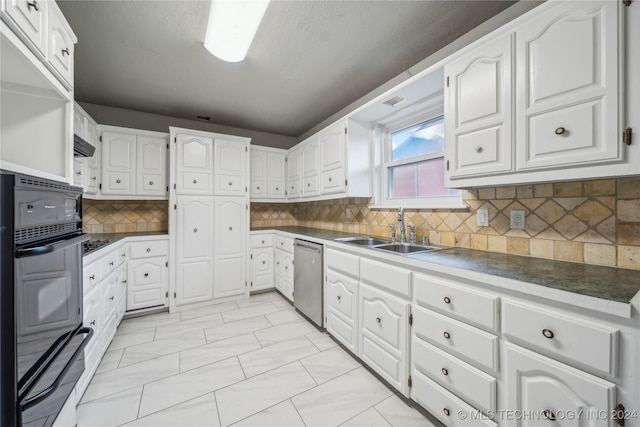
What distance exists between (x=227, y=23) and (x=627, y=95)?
2.06 meters

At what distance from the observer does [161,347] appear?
84.1 inches

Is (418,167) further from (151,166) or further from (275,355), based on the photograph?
(151,166)

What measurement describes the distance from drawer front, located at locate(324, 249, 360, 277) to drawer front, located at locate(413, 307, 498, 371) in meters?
0.59

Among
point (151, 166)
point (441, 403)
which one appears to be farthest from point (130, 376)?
point (151, 166)

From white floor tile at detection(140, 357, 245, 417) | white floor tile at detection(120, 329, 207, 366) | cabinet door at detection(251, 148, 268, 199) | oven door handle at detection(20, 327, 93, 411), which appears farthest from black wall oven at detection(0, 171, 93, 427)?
cabinet door at detection(251, 148, 268, 199)

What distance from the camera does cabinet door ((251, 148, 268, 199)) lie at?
3711 millimetres

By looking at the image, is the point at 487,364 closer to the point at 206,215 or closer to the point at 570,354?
the point at 570,354

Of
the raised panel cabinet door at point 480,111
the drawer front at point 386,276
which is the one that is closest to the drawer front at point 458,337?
the drawer front at point 386,276

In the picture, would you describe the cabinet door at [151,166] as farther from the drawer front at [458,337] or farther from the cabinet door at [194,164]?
the drawer front at [458,337]

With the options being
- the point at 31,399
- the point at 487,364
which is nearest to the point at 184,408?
the point at 31,399

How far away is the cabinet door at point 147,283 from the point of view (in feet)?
8.89

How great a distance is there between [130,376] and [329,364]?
1439 millimetres

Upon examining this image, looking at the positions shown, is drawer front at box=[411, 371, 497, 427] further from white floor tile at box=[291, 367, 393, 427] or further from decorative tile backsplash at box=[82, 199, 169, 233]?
decorative tile backsplash at box=[82, 199, 169, 233]

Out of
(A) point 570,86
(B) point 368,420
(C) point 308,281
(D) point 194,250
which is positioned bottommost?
(B) point 368,420
